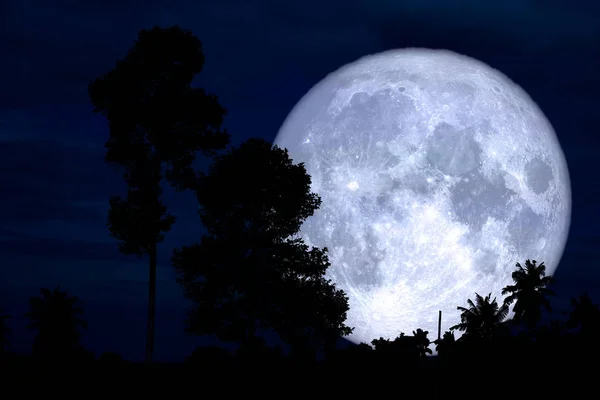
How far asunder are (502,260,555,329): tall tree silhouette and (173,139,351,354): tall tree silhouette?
144ft

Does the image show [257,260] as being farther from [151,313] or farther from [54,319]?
[54,319]

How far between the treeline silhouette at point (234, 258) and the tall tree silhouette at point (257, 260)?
0.07 m

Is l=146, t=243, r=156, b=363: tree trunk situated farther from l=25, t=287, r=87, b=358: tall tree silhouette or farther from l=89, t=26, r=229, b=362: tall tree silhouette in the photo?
l=25, t=287, r=87, b=358: tall tree silhouette

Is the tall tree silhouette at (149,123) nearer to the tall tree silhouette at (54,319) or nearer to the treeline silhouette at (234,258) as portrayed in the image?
the treeline silhouette at (234,258)

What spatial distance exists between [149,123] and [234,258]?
9093mm

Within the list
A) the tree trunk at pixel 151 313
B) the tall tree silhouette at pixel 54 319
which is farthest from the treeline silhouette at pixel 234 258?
the tall tree silhouette at pixel 54 319

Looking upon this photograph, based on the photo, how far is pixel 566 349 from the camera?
4338 centimetres

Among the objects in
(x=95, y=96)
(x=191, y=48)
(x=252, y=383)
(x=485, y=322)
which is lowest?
(x=252, y=383)

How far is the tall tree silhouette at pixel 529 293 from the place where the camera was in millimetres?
85688

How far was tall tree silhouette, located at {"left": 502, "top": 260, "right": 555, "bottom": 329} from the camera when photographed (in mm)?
85688

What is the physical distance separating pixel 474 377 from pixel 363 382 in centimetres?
601

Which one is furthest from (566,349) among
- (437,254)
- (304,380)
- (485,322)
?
(485,322)

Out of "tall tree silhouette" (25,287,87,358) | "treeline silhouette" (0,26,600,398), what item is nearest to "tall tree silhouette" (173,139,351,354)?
"treeline silhouette" (0,26,600,398)

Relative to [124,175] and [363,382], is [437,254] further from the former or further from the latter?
[124,175]
